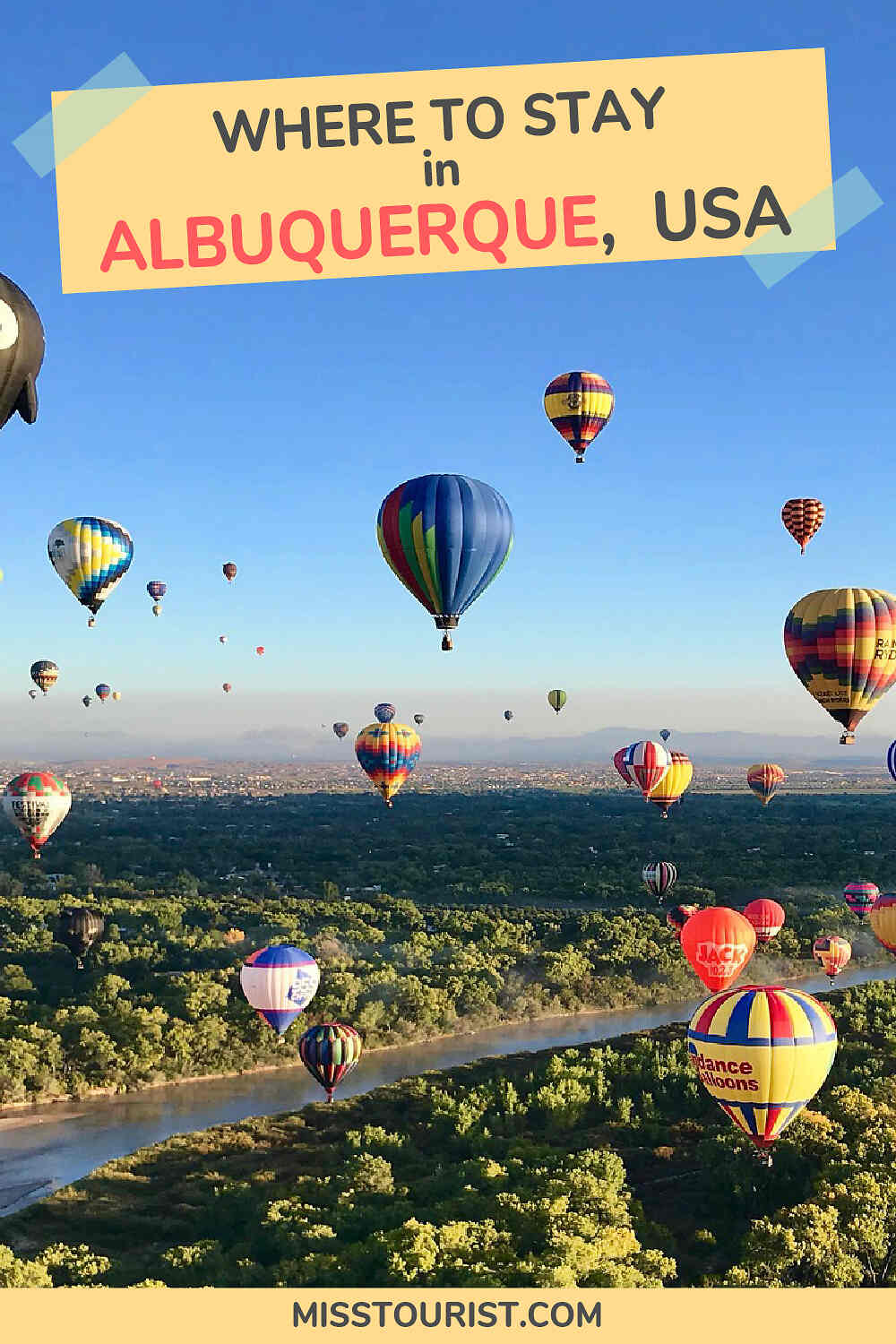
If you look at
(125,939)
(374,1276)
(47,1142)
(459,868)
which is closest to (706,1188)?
(374,1276)

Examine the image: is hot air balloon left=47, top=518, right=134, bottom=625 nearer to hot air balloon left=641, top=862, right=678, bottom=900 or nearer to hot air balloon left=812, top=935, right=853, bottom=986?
hot air balloon left=641, top=862, right=678, bottom=900

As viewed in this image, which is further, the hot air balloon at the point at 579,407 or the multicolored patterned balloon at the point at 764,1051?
the hot air balloon at the point at 579,407

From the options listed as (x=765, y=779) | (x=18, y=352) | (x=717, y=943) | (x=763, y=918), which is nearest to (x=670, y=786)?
(x=763, y=918)

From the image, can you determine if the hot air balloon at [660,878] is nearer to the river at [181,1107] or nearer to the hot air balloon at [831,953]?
the river at [181,1107]

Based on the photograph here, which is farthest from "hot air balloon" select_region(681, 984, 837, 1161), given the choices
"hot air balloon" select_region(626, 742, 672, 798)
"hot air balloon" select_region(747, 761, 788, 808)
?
"hot air balloon" select_region(747, 761, 788, 808)

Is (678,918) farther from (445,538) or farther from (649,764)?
(445,538)

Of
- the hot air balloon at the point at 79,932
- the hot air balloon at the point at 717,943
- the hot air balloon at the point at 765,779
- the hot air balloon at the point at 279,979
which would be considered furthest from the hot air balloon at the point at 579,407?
the hot air balloon at the point at 765,779
